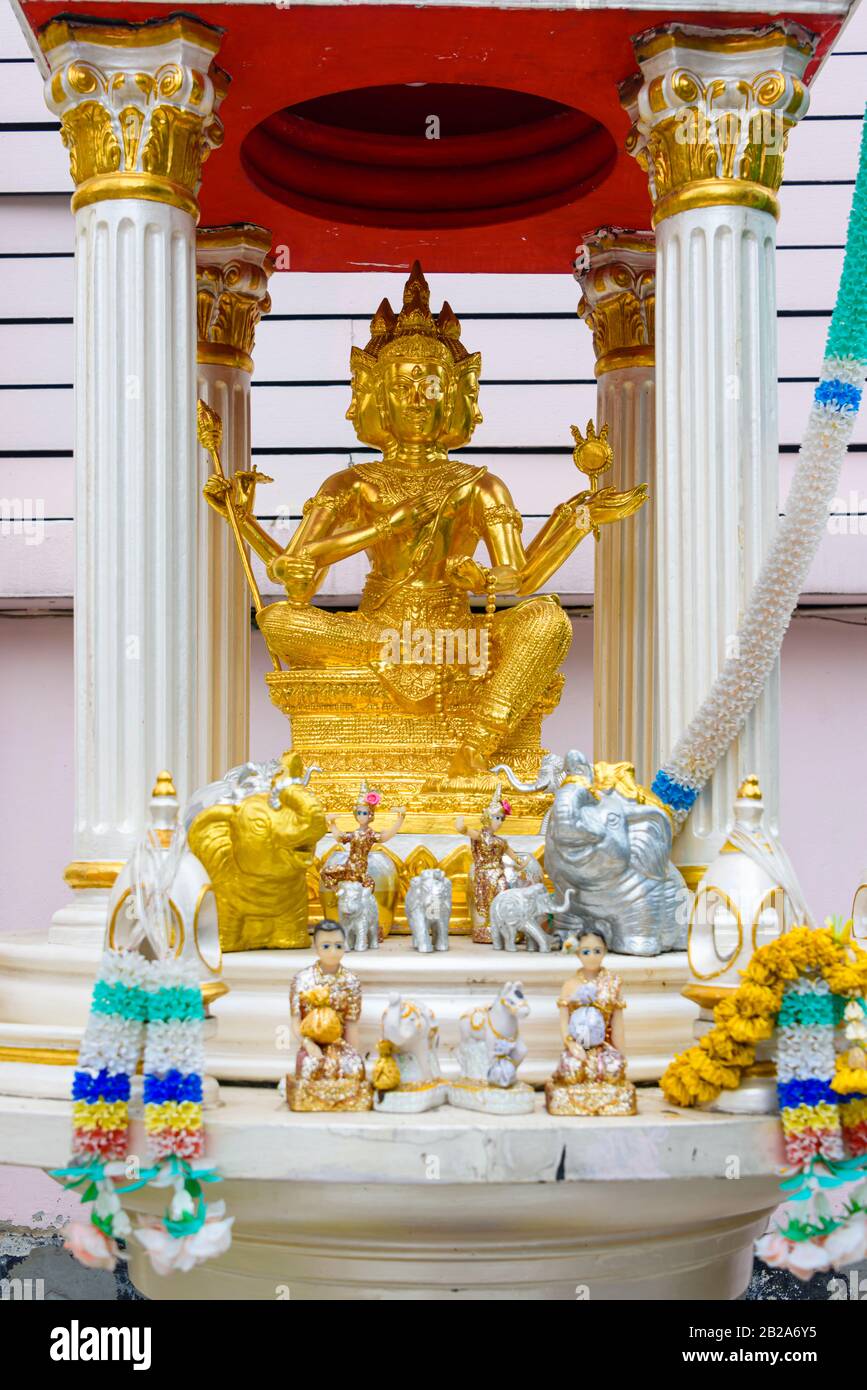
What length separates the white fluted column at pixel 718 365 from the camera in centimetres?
709

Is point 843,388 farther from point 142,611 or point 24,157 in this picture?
point 24,157

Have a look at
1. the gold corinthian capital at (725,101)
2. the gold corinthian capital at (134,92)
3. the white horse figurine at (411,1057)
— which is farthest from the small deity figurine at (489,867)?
the gold corinthian capital at (134,92)

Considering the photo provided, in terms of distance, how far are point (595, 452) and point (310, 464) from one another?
3478mm

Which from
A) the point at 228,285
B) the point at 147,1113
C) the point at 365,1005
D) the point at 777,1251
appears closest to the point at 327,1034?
the point at 365,1005

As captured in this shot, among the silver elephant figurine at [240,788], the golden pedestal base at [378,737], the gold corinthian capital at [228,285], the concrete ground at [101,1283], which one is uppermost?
the gold corinthian capital at [228,285]

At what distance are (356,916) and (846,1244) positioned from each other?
91.8 inches

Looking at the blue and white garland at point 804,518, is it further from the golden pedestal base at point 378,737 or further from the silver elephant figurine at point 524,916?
the golden pedestal base at point 378,737

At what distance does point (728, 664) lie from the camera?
6.95 m

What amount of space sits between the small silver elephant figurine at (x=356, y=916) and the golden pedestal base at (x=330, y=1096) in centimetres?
119

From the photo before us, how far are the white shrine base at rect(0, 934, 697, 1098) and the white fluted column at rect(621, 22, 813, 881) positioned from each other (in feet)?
2.60

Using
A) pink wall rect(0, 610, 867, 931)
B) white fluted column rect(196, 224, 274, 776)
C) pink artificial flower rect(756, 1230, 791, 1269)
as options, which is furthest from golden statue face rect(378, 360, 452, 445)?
pink artificial flower rect(756, 1230, 791, 1269)

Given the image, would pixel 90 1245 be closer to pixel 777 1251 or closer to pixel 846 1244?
pixel 777 1251

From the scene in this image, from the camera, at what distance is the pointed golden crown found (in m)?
8.92

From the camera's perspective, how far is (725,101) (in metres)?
7.16
